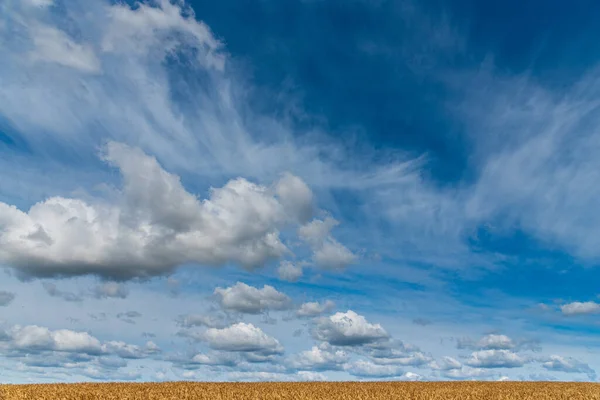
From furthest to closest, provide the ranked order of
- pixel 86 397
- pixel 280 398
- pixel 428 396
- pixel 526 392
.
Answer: pixel 526 392, pixel 428 396, pixel 86 397, pixel 280 398

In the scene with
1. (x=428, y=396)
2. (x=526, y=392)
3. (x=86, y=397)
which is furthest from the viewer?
(x=526, y=392)

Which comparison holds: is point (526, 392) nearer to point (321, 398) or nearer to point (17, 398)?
point (321, 398)

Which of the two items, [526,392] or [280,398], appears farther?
[526,392]

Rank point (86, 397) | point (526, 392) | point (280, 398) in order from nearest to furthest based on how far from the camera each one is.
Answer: point (280, 398) < point (86, 397) < point (526, 392)

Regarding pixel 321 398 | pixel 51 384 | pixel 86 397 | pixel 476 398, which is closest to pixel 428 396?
pixel 476 398

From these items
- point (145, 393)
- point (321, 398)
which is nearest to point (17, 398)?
point (145, 393)

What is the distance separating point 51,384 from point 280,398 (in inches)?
934

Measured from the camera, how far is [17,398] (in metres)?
28.7

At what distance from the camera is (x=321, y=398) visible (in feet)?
95.9

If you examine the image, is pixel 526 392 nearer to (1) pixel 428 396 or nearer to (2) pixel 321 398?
(1) pixel 428 396

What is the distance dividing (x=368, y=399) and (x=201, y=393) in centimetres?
1149

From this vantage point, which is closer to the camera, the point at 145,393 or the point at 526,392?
the point at 145,393

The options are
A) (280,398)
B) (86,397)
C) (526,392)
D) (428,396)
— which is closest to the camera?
(280,398)

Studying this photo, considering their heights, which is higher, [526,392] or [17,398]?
[526,392]
